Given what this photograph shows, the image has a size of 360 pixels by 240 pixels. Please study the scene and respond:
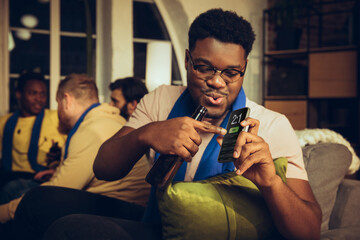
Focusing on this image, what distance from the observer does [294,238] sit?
94 centimetres

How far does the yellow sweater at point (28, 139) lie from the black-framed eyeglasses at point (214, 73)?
2002 millimetres

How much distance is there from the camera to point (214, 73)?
1.09 m

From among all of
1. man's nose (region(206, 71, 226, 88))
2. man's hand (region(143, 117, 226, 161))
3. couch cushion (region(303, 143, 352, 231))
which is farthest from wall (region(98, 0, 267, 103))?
man's hand (region(143, 117, 226, 161))

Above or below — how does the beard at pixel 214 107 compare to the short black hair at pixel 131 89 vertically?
below

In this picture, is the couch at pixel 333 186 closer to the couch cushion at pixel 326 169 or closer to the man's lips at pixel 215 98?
the couch cushion at pixel 326 169

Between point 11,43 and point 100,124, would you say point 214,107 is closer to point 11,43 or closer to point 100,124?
point 100,124

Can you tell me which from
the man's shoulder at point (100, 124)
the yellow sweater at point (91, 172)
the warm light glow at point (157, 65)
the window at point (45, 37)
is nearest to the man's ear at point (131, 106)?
the warm light glow at point (157, 65)

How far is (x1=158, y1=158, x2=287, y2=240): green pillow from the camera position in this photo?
2.82 ft

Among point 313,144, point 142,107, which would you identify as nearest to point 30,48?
point 142,107

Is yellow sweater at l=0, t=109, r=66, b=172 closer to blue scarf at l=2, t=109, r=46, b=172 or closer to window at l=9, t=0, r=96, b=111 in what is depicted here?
blue scarf at l=2, t=109, r=46, b=172

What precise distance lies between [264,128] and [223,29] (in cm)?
32

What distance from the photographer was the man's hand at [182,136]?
869 millimetres

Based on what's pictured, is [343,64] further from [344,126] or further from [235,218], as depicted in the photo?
[235,218]

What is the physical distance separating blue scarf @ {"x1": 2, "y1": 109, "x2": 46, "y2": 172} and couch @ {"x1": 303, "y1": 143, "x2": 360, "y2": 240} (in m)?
2.09
